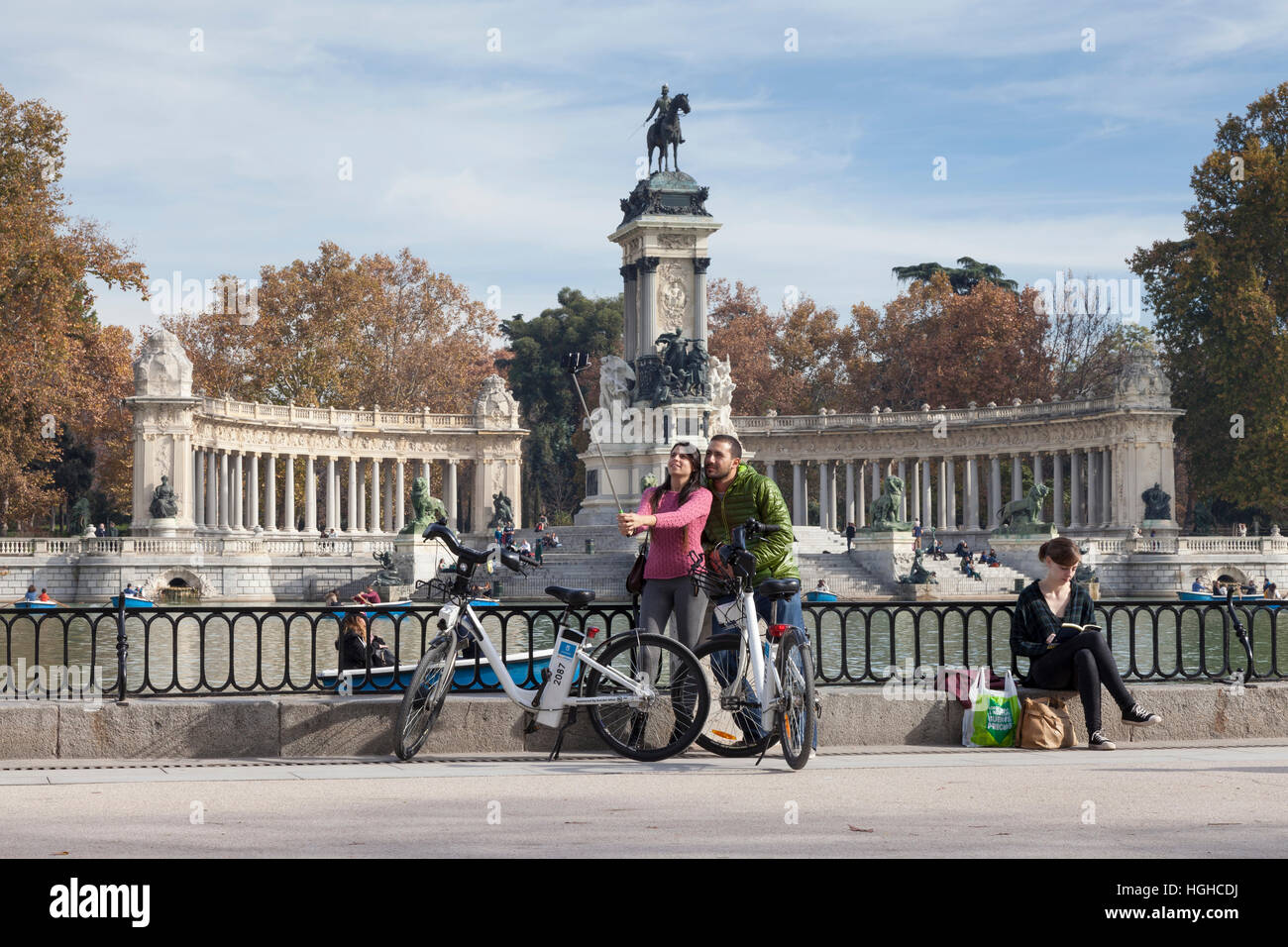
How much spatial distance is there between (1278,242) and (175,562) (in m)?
44.3

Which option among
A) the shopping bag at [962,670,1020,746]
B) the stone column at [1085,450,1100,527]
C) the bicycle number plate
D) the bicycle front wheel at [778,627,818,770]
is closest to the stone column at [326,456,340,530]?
the stone column at [1085,450,1100,527]

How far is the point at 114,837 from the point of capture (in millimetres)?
8445

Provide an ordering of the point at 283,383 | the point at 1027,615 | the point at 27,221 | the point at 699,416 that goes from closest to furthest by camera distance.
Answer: the point at 1027,615, the point at 27,221, the point at 699,416, the point at 283,383

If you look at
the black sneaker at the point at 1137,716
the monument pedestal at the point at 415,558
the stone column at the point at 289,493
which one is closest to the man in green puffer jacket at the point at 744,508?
the black sneaker at the point at 1137,716

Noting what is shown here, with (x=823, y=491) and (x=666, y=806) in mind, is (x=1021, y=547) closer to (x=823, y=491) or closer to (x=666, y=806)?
(x=823, y=491)

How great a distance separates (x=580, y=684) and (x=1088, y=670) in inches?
150

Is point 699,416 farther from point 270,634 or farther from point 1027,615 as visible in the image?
point 1027,615

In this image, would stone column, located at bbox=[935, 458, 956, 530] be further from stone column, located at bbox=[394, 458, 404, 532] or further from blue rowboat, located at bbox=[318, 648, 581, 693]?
blue rowboat, located at bbox=[318, 648, 581, 693]

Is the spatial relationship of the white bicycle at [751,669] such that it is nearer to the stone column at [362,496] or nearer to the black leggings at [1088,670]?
the black leggings at [1088,670]

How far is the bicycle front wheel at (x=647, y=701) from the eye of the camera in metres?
11.4

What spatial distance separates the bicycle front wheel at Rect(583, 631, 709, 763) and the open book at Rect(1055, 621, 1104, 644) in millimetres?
2870

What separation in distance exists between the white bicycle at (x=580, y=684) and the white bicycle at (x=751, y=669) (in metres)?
0.25

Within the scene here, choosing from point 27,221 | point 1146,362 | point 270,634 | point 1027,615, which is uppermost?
point 27,221

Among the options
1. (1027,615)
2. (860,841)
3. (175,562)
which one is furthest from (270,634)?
(860,841)
